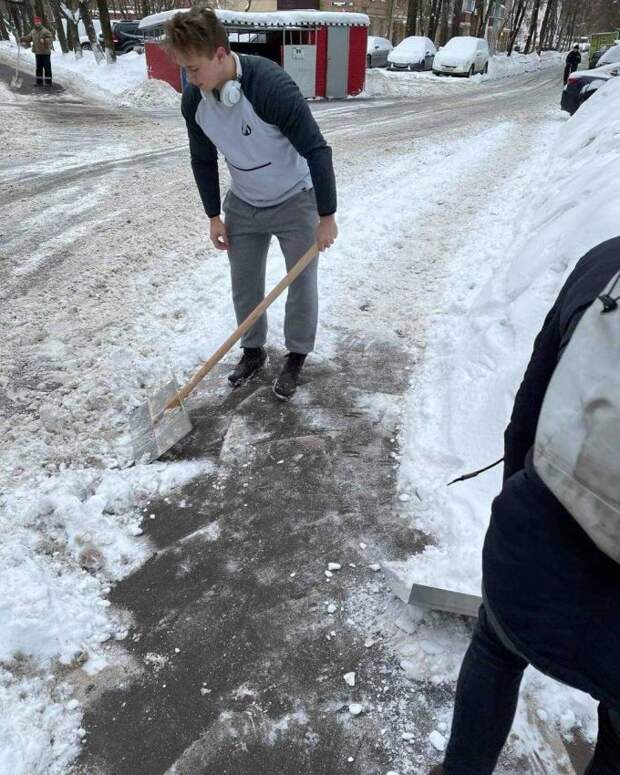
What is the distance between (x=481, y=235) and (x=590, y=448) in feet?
17.0

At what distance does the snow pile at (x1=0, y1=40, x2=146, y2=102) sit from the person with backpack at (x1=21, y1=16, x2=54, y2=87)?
2.61ft

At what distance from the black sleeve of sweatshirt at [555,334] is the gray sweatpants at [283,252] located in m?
2.06

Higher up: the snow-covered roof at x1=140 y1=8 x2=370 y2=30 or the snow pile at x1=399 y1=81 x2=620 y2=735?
the snow-covered roof at x1=140 y1=8 x2=370 y2=30

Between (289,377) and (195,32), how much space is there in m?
1.70

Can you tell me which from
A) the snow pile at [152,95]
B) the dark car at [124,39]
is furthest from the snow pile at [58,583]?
the dark car at [124,39]

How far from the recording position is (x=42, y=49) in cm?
1548

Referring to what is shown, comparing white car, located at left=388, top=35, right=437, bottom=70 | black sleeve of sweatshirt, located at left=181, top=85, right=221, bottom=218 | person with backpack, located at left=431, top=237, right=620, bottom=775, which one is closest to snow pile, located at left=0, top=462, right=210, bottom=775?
person with backpack, located at left=431, top=237, right=620, bottom=775

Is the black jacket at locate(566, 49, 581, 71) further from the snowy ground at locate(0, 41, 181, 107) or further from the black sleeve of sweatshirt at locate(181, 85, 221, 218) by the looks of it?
the black sleeve of sweatshirt at locate(181, 85, 221, 218)

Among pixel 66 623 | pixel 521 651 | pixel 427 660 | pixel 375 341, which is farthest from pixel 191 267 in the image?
pixel 521 651

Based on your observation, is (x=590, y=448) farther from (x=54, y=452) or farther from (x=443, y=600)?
(x=54, y=452)

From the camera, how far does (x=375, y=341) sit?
3.93m

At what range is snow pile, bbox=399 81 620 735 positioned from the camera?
7.54ft

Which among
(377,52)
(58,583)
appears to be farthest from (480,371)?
(377,52)

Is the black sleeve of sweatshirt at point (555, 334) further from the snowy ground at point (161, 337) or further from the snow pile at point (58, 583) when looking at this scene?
the snow pile at point (58, 583)
